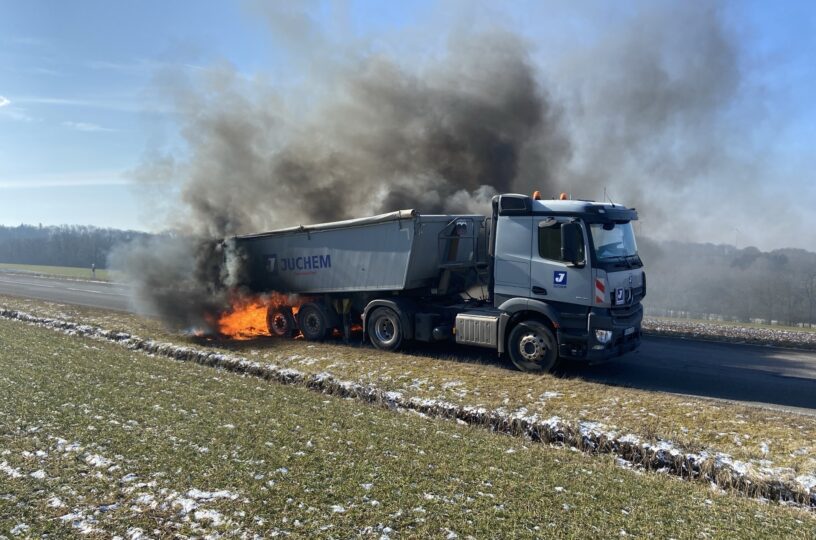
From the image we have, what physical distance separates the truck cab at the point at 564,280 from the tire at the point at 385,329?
2.32 meters

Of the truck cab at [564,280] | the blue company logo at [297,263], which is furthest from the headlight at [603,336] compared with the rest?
the blue company logo at [297,263]

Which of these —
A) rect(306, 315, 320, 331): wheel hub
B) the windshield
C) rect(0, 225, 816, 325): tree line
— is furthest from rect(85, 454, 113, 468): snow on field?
rect(0, 225, 816, 325): tree line

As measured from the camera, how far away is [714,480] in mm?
5848

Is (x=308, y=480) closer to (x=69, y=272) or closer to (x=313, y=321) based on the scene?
(x=313, y=321)

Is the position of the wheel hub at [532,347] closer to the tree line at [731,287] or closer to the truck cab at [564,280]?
the truck cab at [564,280]

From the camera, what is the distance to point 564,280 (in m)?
9.57

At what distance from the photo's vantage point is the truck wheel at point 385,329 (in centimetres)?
1168

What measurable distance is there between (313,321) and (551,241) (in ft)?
20.6

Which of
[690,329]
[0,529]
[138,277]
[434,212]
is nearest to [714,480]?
[0,529]

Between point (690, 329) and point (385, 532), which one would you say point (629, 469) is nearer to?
point (385, 532)

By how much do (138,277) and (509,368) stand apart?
10231 mm

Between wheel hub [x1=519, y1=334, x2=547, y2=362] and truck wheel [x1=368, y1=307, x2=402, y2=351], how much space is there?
9.20ft

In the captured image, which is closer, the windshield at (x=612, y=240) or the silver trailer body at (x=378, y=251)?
the windshield at (x=612, y=240)

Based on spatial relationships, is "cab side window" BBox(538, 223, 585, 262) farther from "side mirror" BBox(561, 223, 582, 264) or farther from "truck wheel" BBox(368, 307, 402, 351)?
"truck wheel" BBox(368, 307, 402, 351)
